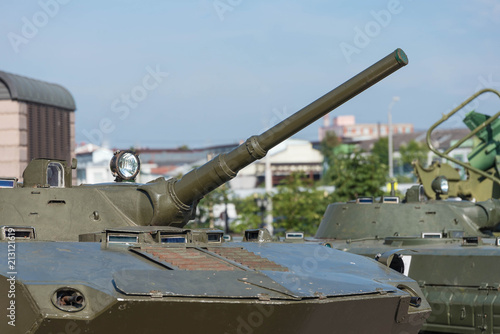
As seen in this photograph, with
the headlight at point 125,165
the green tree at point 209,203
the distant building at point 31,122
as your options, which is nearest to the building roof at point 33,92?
the distant building at point 31,122

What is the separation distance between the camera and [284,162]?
81.9 metres

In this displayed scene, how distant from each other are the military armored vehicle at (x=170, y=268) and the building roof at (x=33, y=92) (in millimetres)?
18222

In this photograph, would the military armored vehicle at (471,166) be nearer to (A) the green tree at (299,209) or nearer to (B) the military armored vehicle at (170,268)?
(B) the military armored vehicle at (170,268)

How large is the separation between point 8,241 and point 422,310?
4.40m

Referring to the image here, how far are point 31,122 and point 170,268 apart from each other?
75.6 ft

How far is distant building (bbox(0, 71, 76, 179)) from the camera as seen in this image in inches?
1150

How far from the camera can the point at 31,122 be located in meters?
30.3

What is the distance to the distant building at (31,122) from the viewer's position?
2922cm

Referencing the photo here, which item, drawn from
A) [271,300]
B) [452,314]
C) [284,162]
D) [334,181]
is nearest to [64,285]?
[271,300]

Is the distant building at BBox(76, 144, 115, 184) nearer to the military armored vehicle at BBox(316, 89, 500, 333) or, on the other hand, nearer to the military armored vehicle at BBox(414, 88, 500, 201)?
the military armored vehicle at BBox(414, 88, 500, 201)

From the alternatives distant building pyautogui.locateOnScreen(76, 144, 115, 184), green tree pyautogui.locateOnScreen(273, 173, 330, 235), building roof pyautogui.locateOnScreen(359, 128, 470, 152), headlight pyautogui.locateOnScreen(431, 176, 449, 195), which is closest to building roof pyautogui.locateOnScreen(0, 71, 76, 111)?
green tree pyautogui.locateOnScreen(273, 173, 330, 235)

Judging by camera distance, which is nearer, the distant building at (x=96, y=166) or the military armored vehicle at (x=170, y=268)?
the military armored vehicle at (x=170, y=268)

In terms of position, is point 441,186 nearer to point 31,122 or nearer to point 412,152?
point 31,122

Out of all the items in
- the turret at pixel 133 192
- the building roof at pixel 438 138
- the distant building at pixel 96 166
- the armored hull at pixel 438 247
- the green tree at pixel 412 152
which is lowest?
the armored hull at pixel 438 247
